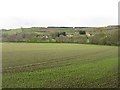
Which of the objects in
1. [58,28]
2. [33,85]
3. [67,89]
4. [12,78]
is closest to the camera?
[67,89]

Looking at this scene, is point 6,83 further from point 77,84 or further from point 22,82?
point 77,84

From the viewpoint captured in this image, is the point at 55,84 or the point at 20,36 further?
the point at 20,36

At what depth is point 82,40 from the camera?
4601 inches

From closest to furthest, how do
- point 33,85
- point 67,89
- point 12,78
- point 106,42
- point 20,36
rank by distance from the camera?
point 67,89 → point 33,85 → point 12,78 → point 106,42 → point 20,36

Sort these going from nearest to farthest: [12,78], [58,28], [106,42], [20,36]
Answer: [12,78]
[106,42]
[20,36]
[58,28]

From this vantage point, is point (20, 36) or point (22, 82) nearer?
point (22, 82)

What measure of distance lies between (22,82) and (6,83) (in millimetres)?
1136

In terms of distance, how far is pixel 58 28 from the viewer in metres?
171

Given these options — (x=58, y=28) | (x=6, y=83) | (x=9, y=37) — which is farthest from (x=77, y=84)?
(x=58, y=28)

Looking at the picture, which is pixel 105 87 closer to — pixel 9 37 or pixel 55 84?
pixel 55 84

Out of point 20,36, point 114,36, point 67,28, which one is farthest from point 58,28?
point 114,36

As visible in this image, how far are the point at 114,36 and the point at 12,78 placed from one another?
97.1 metres

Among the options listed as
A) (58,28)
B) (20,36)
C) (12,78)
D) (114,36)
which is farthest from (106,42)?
(12,78)

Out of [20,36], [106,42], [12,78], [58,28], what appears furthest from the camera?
[58,28]
